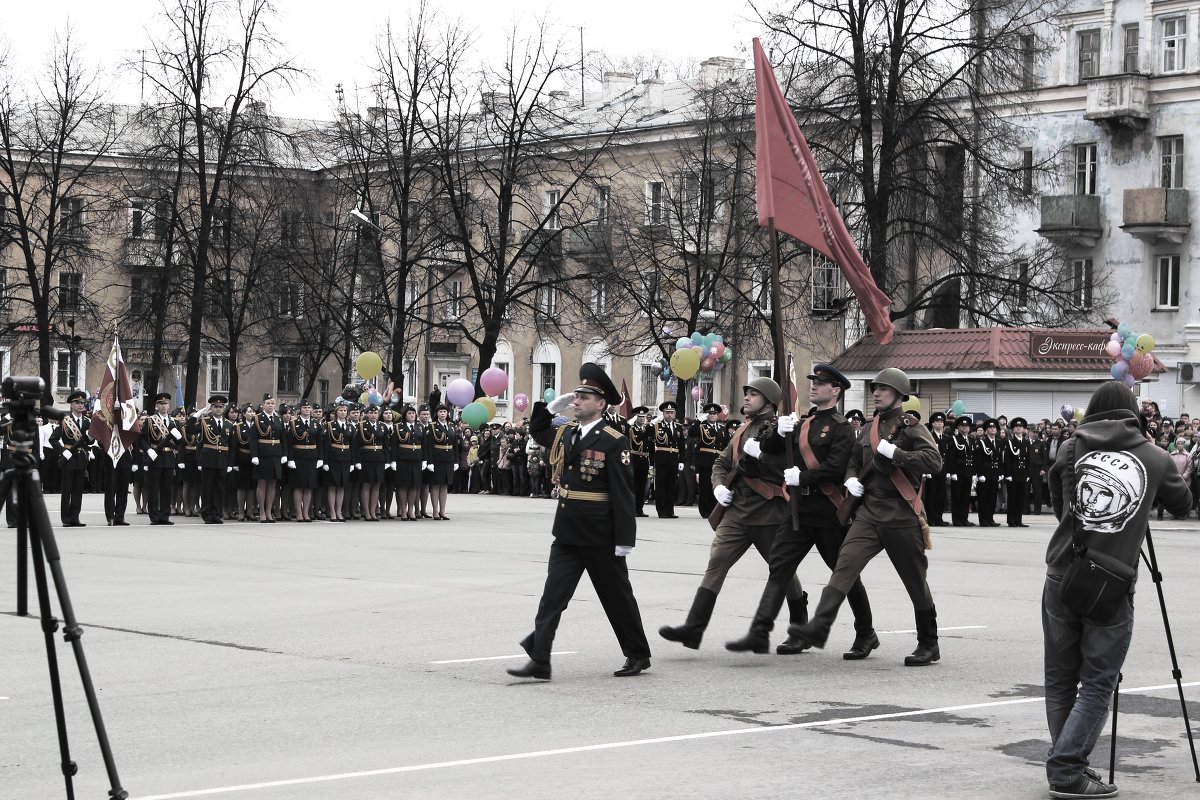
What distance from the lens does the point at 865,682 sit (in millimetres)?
10789

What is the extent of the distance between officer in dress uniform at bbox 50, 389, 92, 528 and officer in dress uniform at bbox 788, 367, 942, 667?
15.6 meters

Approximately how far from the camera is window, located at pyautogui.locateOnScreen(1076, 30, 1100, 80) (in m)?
52.9

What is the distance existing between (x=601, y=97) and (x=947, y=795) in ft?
213

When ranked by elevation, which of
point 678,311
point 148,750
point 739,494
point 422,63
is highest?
point 422,63

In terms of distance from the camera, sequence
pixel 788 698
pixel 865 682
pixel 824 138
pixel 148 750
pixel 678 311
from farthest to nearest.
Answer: pixel 678 311, pixel 824 138, pixel 865 682, pixel 788 698, pixel 148 750

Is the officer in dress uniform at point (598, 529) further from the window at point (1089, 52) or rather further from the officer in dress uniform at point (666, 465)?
the window at point (1089, 52)

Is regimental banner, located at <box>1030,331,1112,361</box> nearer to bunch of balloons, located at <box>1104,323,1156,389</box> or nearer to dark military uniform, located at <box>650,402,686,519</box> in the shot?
bunch of balloons, located at <box>1104,323,1156,389</box>

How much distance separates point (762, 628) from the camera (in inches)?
464

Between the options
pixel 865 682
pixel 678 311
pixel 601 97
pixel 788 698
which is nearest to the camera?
pixel 788 698

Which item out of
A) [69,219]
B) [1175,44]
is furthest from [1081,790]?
[69,219]

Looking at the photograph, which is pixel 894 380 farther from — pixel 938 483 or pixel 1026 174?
pixel 1026 174

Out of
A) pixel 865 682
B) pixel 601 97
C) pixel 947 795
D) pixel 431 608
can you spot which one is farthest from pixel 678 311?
pixel 947 795

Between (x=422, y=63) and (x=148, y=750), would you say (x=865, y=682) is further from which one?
(x=422, y=63)

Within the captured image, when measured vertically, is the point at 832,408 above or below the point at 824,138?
below
